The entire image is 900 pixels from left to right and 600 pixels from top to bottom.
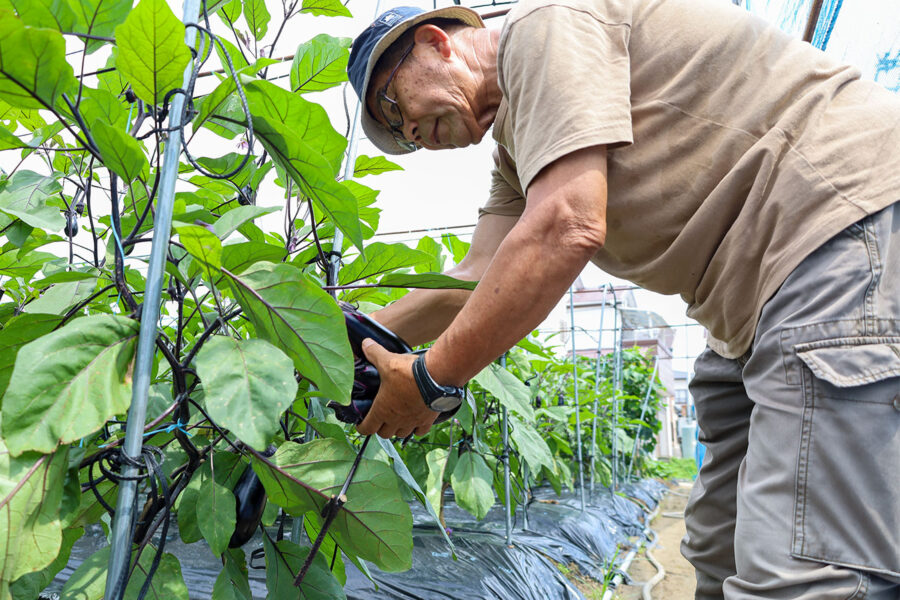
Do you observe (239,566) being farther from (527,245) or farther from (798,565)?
(798,565)

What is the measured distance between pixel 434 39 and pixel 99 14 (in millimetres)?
504

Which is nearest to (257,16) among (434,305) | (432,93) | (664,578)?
(432,93)

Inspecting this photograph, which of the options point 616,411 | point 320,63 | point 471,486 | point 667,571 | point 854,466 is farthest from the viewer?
point 616,411

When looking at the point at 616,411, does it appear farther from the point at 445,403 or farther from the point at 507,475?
the point at 445,403

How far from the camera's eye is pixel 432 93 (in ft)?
3.74

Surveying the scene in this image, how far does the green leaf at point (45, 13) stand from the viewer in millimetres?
741

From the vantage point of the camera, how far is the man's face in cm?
113

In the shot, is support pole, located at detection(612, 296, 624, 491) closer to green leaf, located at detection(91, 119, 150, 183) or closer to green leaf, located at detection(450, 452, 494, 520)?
green leaf, located at detection(450, 452, 494, 520)

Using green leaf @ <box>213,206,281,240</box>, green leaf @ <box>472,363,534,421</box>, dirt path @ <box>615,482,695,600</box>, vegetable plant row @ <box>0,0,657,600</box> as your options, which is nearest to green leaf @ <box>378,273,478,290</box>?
vegetable plant row @ <box>0,0,657,600</box>

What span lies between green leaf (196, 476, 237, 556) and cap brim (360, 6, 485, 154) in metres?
0.70

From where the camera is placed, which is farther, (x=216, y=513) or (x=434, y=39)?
(x=434, y=39)

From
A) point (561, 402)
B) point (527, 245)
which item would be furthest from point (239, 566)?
point (561, 402)

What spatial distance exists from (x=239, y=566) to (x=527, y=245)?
63 centimetres

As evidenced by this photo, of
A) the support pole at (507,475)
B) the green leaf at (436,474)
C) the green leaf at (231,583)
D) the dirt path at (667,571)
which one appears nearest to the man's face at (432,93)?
the green leaf at (231,583)
